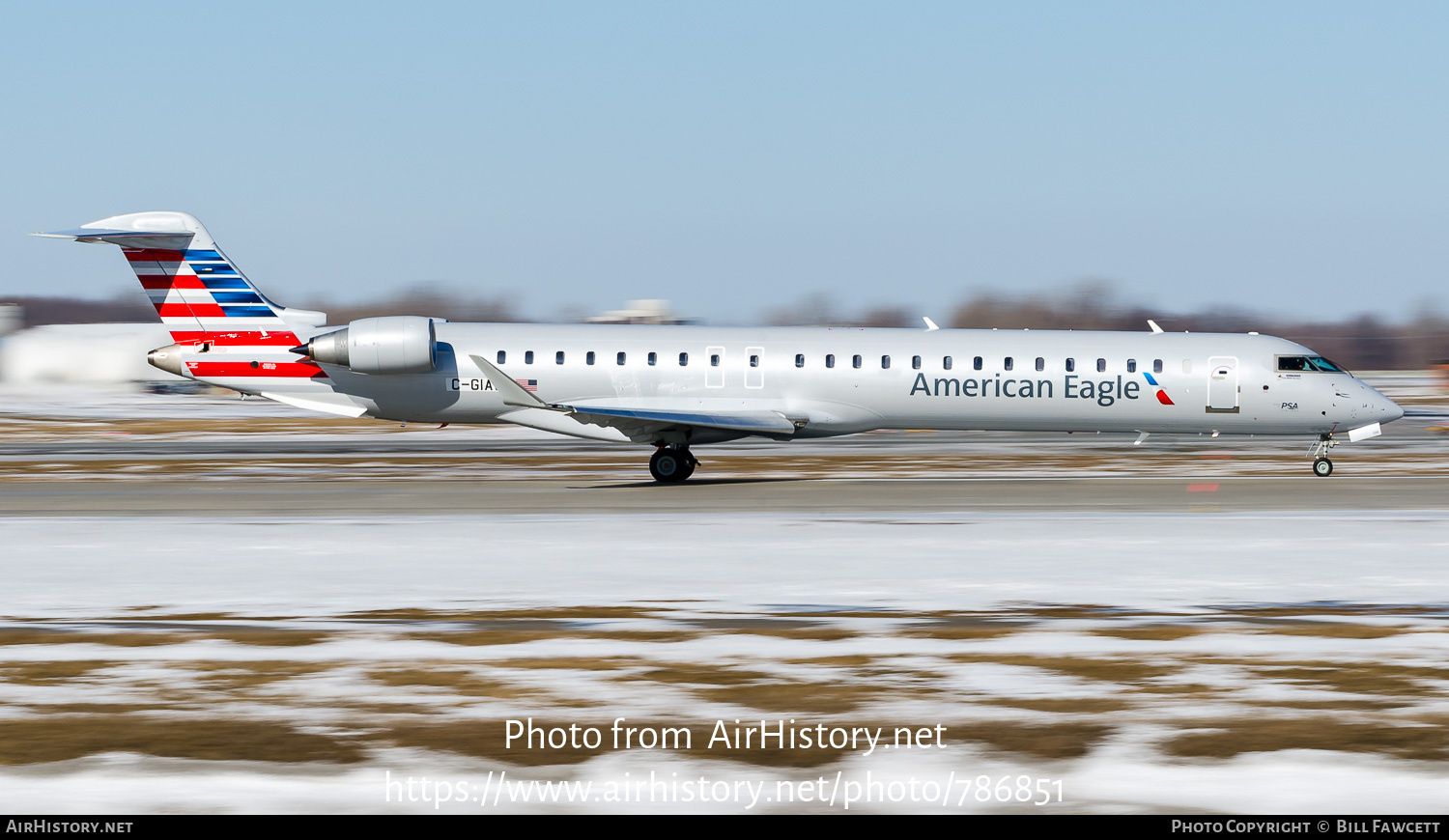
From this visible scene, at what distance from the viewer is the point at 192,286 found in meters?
26.6

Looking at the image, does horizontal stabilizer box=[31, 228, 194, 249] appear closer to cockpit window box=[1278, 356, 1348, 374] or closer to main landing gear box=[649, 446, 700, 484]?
main landing gear box=[649, 446, 700, 484]

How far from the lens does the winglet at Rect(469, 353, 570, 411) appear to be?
24.7m

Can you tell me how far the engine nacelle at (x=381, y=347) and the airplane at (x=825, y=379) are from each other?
3 cm

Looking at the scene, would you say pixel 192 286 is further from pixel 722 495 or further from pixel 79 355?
pixel 79 355

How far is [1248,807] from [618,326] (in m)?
21.8

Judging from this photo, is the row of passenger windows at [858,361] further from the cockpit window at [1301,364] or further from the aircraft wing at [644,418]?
the cockpit window at [1301,364]

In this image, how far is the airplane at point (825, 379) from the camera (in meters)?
25.8

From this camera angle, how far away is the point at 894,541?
52.0ft

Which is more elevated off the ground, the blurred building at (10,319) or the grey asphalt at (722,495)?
the blurred building at (10,319)

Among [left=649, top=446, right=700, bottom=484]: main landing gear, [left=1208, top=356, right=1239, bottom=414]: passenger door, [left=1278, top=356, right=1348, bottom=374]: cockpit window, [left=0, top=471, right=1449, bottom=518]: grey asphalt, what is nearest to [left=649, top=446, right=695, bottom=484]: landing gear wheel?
[left=649, top=446, right=700, bottom=484]: main landing gear

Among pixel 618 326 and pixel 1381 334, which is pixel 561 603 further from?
pixel 1381 334

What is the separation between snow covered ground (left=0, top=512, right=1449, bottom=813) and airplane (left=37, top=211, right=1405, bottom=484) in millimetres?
9938

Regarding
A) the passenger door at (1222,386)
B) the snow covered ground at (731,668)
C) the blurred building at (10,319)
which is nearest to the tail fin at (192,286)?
the snow covered ground at (731,668)

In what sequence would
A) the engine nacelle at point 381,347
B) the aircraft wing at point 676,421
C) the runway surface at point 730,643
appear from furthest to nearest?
the engine nacelle at point 381,347
the aircraft wing at point 676,421
the runway surface at point 730,643
